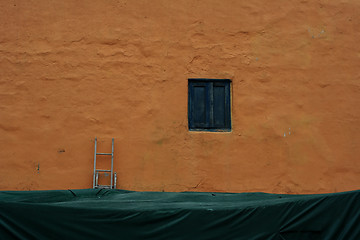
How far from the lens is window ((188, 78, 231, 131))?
7046mm

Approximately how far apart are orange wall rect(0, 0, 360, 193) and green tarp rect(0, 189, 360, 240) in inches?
93.2

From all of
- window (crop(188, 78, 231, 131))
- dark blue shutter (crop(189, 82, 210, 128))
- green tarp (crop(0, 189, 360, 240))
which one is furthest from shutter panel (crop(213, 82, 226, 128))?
green tarp (crop(0, 189, 360, 240))

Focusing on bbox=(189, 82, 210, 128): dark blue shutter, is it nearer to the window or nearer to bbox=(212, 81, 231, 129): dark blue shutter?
the window

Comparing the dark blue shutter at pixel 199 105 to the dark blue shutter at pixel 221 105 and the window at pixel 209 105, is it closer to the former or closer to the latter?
the window at pixel 209 105

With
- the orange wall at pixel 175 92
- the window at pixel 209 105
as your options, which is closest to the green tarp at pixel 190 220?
the orange wall at pixel 175 92

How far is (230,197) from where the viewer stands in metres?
5.43

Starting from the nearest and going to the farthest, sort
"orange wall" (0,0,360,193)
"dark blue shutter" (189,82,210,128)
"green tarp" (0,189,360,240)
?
"green tarp" (0,189,360,240) < "orange wall" (0,0,360,193) < "dark blue shutter" (189,82,210,128)

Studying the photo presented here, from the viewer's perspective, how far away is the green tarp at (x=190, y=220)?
162 inches

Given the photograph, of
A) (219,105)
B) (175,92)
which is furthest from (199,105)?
(175,92)

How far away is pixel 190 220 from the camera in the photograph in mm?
4297

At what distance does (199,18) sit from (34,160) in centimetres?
381

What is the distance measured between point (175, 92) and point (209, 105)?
65 cm

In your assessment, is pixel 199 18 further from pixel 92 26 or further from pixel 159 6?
pixel 92 26

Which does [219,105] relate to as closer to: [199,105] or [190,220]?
[199,105]
